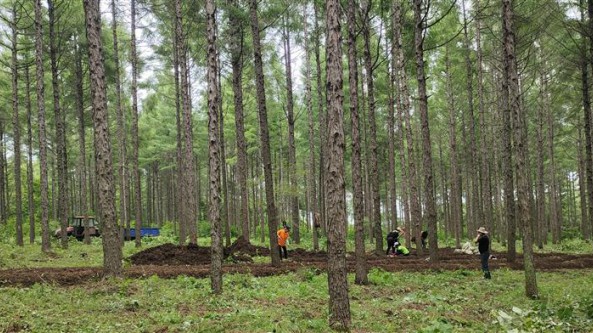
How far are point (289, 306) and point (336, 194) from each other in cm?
307

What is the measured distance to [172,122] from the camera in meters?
36.0

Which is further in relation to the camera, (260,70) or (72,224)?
(72,224)

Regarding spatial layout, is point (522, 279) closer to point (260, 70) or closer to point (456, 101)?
point (260, 70)

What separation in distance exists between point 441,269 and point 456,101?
19.6m

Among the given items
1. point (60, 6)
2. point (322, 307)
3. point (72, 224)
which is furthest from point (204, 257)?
point (72, 224)

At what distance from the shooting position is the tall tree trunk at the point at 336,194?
23.5ft

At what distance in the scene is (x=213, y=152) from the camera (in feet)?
33.4

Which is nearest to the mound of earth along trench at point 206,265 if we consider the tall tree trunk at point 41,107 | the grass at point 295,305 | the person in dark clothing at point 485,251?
the grass at point 295,305

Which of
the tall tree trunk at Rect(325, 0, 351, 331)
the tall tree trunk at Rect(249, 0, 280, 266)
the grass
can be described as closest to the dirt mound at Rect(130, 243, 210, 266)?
→ the tall tree trunk at Rect(249, 0, 280, 266)

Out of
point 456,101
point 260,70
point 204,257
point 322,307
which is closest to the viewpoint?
point 322,307

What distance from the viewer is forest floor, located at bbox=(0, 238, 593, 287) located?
1219 centimetres

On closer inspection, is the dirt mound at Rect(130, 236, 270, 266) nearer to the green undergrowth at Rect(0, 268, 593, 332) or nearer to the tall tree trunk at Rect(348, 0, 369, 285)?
the green undergrowth at Rect(0, 268, 593, 332)

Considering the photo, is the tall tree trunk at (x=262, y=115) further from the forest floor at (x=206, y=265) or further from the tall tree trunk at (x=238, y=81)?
the forest floor at (x=206, y=265)

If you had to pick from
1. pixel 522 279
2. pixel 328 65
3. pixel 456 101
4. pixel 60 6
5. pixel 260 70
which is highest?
pixel 60 6
